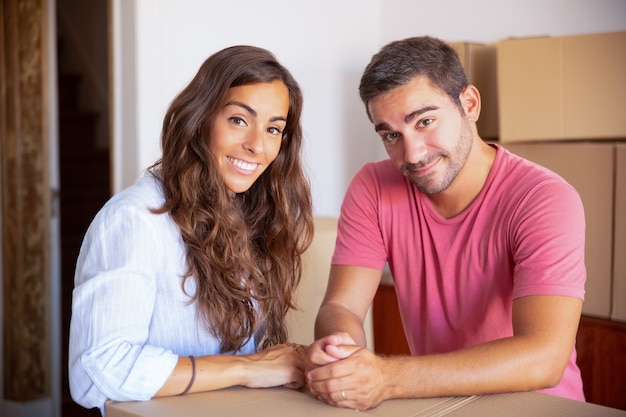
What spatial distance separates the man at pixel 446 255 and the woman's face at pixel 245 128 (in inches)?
10.6

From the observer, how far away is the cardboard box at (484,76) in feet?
9.28

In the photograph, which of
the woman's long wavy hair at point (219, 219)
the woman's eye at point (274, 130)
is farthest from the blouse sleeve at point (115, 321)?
the woman's eye at point (274, 130)

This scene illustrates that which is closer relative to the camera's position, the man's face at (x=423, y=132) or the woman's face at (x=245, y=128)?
the woman's face at (x=245, y=128)

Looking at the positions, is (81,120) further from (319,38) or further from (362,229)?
(362,229)

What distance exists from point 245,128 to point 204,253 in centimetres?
28

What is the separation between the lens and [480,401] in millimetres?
1348

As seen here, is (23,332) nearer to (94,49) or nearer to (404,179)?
(404,179)

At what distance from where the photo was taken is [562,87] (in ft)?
8.03

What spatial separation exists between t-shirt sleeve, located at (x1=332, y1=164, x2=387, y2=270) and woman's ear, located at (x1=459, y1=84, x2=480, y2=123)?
0.29 meters

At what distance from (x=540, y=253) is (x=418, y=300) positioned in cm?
39

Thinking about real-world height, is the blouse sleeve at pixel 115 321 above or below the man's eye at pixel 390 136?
below

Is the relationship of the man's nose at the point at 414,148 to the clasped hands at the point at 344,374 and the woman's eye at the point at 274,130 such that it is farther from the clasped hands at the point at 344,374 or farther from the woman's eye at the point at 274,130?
the clasped hands at the point at 344,374

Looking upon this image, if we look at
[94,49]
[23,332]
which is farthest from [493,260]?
[94,49]

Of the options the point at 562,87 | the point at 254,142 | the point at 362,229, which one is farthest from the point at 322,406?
the point at 562,87
